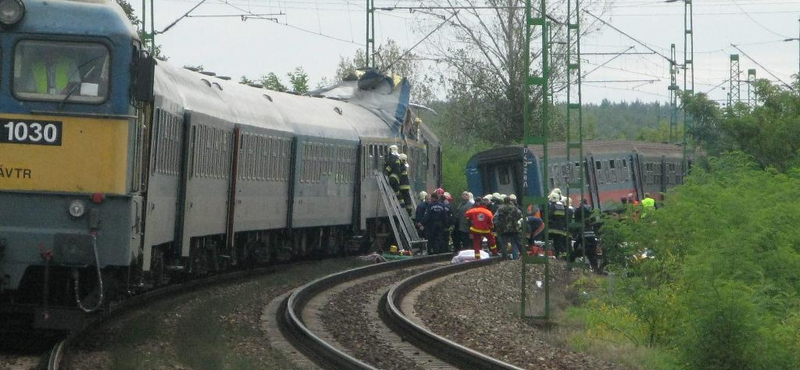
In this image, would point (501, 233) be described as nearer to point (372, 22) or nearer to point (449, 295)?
point (449, 295)

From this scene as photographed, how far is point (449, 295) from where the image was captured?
2098 cm

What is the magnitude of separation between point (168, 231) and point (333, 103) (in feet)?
50.2

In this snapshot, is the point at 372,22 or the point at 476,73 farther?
the point at 476,73

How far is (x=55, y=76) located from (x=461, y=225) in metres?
19.2

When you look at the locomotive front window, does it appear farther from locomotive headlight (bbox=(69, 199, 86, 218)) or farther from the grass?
the grass

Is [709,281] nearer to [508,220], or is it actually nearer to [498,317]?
[498,317]

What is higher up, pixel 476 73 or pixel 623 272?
pixel 476 73

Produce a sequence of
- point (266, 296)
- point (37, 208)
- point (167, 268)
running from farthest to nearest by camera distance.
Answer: point (266, 296)
point (167, 268)
point (37, 208)

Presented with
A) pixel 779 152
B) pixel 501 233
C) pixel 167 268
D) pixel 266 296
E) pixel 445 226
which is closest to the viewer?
pixel 167 268

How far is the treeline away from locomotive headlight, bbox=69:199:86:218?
5.73 meters

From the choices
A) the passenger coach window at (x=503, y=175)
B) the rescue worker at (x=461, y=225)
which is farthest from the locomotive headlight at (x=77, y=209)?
the passenger coach window at (x=503, y=175)

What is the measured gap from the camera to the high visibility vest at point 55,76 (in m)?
13.0

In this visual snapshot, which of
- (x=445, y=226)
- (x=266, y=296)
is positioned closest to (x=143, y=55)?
(x=266, y=296)

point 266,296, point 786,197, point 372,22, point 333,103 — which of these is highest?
point 372,22
